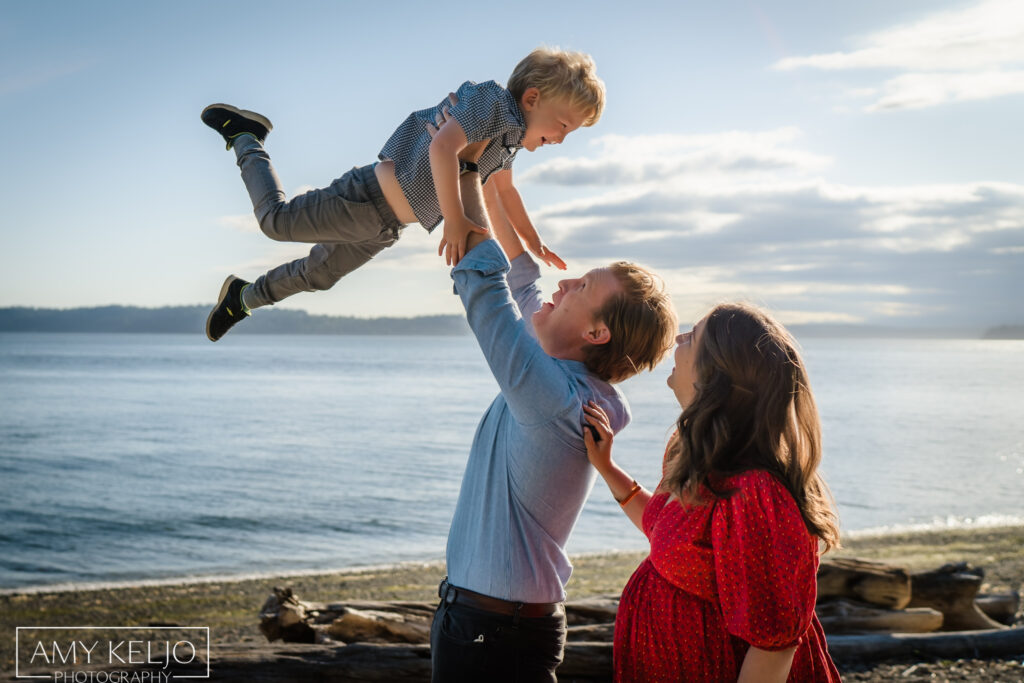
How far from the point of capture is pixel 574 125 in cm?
365

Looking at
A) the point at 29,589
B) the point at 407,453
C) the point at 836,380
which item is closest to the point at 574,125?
the point at 29,589

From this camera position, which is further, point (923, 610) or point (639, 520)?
point (923, 610)

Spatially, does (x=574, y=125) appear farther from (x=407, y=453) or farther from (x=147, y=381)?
(x=147, y=381)

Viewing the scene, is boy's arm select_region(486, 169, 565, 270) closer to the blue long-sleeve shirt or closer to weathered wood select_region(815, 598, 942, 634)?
the blue long-sleeve shirt

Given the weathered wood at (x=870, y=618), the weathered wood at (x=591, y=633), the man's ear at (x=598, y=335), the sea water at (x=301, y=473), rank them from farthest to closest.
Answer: the sea water at (x=301, y=473), the weathered wood at (x=870, y=618), the weathered wood at (x=591, y=633), the man's ear at (x=598, y=335)

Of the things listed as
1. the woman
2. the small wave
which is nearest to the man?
the woman

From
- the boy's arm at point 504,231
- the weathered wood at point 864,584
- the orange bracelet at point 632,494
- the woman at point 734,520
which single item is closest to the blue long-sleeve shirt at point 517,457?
the woman at point 734,520

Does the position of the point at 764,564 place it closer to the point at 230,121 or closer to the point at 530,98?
the point at 530,98

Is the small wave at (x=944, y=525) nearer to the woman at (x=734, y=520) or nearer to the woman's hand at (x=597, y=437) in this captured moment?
the woman at (x=734, y=520)

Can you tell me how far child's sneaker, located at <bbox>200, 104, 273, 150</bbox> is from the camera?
4168 millimetres

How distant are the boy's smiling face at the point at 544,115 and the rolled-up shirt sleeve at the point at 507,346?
1.58 meters

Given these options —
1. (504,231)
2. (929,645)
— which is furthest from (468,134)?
(929,645)

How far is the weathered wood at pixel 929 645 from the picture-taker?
5.64 metres

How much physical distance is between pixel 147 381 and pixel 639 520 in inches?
2905
